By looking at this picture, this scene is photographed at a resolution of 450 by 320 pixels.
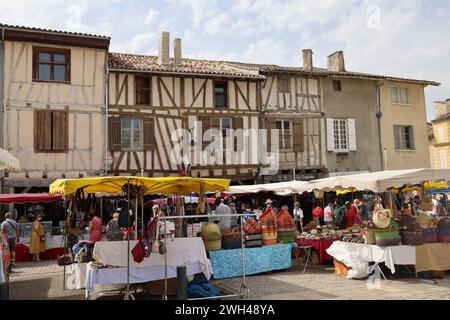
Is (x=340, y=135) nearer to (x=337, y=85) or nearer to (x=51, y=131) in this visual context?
(x=337, y=85)

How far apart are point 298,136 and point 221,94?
4.00 m

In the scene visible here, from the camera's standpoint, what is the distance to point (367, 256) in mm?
8195

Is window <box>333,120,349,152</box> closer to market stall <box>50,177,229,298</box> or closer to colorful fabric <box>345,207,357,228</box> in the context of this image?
colorful fabric <box>345,207,357,228</box>

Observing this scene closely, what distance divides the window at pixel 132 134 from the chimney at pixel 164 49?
3.41 meters

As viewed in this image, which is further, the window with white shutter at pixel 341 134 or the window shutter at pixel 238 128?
the window with white shutter at pixel 341 134

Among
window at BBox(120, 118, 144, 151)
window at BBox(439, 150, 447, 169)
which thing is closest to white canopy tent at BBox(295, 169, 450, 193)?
window at BBox(120, 118, 144, 151)

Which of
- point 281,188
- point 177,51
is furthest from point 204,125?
point 281,188

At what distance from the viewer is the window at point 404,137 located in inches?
859

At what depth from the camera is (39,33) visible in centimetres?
1557

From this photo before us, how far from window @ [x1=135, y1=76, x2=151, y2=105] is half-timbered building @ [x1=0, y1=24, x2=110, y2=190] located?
143 centimetres

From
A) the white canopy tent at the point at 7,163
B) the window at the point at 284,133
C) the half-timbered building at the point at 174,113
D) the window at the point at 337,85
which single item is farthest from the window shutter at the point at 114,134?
the window at the point at 337,85

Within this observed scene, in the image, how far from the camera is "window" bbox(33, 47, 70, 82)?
15922mm

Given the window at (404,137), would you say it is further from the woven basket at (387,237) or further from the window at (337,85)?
the woven basket at (387,237)
